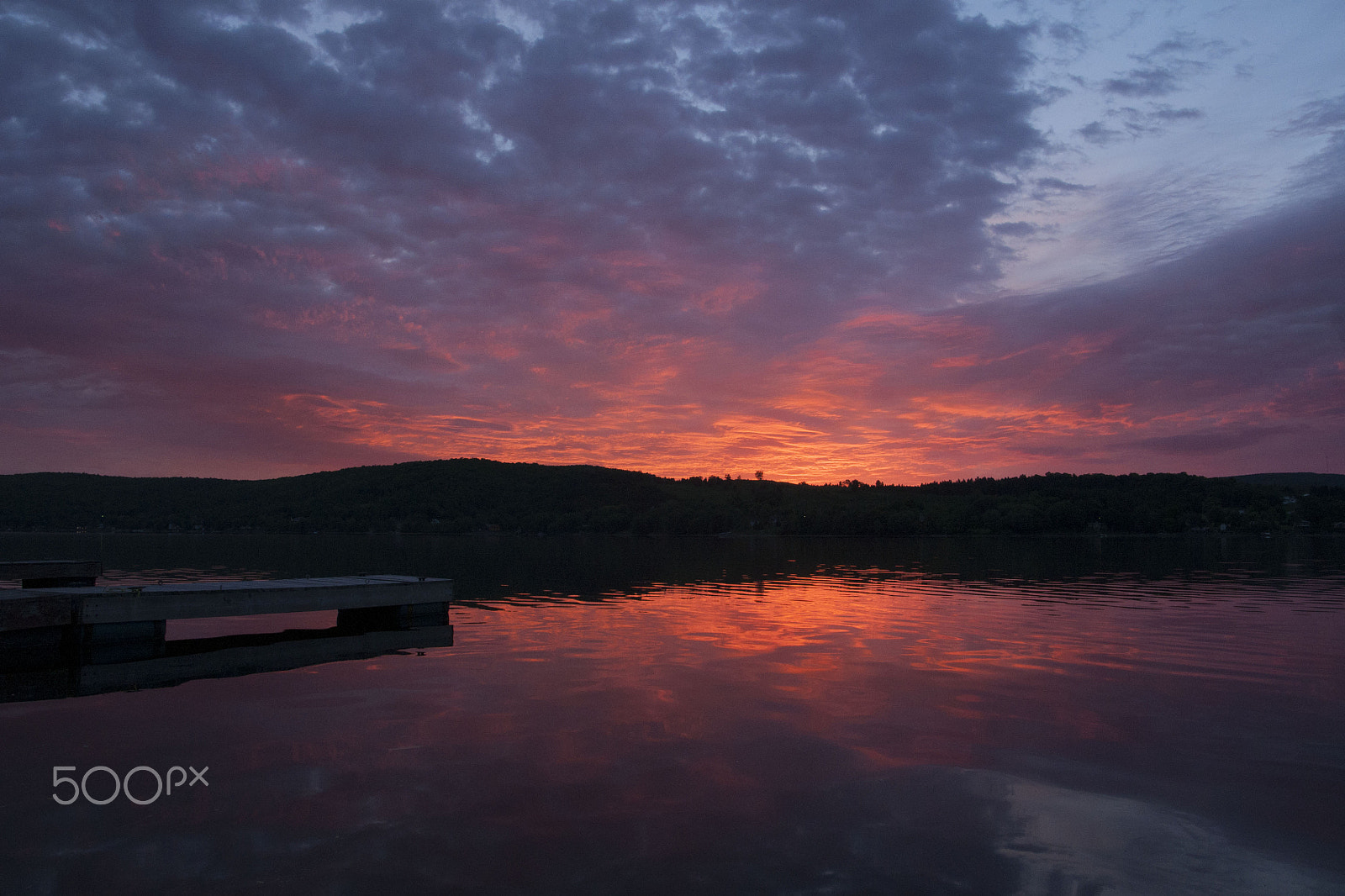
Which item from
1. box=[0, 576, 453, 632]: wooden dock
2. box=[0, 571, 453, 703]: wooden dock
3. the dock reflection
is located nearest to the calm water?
the dock reflection

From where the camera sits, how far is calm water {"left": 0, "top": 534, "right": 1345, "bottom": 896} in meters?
7.30

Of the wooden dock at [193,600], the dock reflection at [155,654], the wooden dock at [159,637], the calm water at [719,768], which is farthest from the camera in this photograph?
the wooden dock at [193,600]

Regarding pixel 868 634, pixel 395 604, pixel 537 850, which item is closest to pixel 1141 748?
pixel 537 850

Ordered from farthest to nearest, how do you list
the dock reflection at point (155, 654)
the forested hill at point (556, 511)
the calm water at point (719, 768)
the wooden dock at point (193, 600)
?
the forested hill at point (556, 511)
the wooden dock at point (193, 600)
the dock reflection at point (155, 654)
the calm water at point (719, 768)

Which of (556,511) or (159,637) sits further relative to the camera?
(556,511)

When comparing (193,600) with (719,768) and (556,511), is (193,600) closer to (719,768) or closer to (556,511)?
(719,768)

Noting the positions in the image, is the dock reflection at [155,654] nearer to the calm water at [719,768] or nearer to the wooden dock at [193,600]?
the wooden dock at [193,600]

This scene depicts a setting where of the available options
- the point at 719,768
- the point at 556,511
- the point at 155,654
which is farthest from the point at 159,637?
the point at 556,511

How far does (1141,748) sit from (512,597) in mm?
26126

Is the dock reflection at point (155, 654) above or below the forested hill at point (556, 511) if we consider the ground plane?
below

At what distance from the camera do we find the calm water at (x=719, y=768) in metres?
7.30

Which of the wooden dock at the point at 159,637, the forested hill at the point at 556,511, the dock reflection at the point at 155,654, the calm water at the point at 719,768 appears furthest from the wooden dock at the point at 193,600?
the forested hill at the point at 556,511

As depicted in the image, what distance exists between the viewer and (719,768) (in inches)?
407

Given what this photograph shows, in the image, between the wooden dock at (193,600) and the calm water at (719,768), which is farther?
the wooden dock at (193,600)
